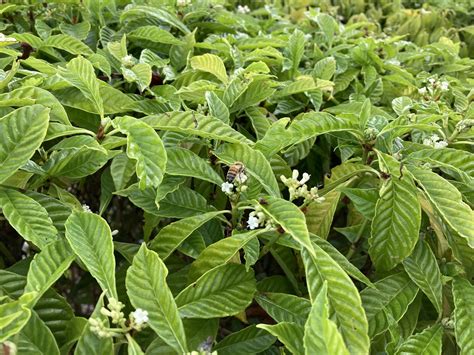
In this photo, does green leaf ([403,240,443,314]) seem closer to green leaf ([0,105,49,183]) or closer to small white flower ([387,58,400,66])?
green leaf ([0,105,49,183])

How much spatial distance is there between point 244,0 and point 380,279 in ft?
7.18

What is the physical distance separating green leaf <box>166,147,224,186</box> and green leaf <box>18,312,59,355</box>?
0.36m

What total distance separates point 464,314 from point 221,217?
478mm

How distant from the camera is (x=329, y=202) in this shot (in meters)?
1.12

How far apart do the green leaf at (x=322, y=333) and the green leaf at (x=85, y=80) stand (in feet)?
2.01

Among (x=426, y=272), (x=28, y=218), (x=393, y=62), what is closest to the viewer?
(x=28, y=218)

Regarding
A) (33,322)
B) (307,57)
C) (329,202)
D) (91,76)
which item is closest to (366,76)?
(307,57)

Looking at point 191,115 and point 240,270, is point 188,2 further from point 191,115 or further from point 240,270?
point 240,270

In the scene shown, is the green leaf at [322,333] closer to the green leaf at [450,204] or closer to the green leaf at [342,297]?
the green leaf at [342,297]

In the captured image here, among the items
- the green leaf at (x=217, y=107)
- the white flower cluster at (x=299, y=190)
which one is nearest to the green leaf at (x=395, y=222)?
the white flower cluster at (x=299, y=190)

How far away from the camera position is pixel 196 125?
3.53 ft

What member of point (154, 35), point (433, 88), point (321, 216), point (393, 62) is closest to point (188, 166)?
point (321, 216)

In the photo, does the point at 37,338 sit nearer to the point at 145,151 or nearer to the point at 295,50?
the point at 145,151

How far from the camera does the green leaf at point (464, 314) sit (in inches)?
37.3
